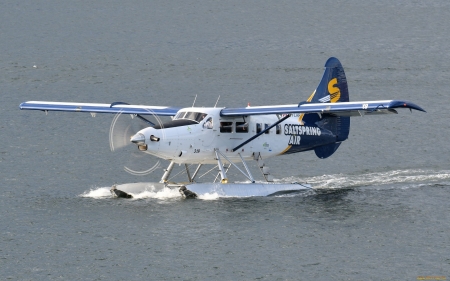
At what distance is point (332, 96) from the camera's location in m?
44.2

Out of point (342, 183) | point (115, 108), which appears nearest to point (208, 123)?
point (115, 108)

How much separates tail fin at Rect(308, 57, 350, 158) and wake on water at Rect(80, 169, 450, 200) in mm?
1762

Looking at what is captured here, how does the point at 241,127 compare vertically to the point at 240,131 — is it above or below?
above

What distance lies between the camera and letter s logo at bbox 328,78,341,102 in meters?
44.2

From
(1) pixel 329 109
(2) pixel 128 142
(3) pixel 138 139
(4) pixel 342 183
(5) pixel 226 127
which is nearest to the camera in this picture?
(3) pixel 138 139

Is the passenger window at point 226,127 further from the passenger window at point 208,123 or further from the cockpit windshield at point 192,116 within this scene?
the cockpit windshield at point 192,116

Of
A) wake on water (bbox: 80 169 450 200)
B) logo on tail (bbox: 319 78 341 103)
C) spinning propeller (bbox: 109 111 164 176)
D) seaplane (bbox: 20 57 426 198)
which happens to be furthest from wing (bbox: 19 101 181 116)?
logo on tail (bbox: 319 78 341 103)

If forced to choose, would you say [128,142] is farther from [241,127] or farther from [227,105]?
[227,105]

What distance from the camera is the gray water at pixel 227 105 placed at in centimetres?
3372

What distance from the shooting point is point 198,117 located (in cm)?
4000

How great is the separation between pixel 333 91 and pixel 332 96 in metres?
0.24

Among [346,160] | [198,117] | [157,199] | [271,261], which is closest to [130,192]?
[157,199]

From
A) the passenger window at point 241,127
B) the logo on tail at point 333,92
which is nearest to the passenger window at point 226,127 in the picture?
the passenger window at point 241,127

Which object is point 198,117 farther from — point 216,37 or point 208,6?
point 208,6
